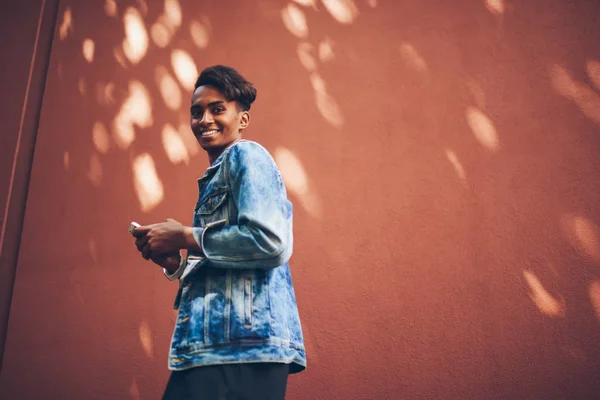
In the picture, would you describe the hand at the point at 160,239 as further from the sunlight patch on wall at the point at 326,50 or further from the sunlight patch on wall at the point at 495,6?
the sunlight patch on wall at the point at 495,6

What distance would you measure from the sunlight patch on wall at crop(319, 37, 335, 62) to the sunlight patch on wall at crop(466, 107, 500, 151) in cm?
105

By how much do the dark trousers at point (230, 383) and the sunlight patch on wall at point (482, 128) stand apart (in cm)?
226

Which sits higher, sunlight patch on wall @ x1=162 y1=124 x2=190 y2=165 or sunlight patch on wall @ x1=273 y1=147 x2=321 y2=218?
sunlight patch on wall @ x1=162 y1=124 x2=190 y2=165

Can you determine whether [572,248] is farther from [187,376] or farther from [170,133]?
[170,133]

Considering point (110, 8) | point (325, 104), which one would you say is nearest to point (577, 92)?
point (325, 104)

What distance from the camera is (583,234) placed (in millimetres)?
2699

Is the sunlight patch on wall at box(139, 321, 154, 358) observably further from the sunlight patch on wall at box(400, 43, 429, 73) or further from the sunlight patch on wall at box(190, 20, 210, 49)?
the sunlight patch on wall at box(400, 43, 429, 73)

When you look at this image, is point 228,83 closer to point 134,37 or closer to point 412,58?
point 412,58

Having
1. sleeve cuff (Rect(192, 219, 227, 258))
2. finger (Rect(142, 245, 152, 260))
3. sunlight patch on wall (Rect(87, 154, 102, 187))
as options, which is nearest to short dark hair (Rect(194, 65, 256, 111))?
sleeve cuff (Rect(192, 219, 227, 258))

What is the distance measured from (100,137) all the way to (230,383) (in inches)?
110

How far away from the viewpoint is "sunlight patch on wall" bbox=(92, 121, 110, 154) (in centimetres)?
347

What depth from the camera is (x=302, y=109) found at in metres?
3.24

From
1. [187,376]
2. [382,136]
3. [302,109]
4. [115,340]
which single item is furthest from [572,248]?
[115,340]

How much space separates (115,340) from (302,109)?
6.75 feet
